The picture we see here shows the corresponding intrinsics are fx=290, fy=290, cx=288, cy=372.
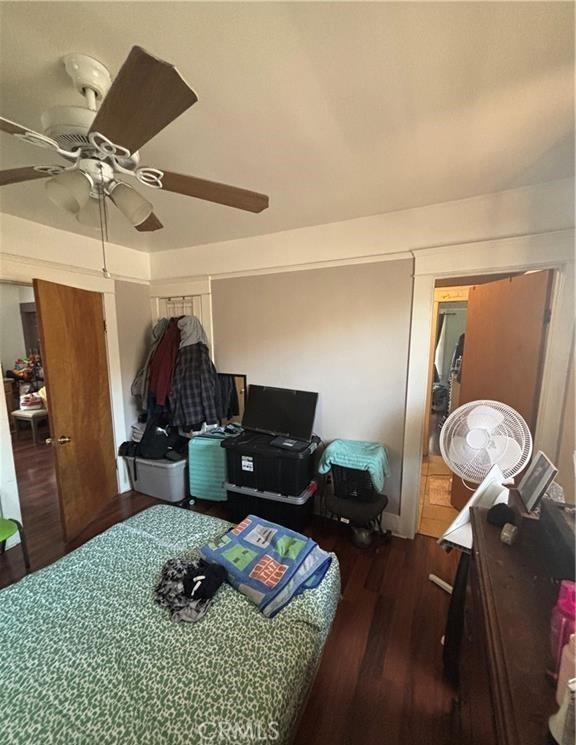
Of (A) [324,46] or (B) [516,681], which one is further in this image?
(A) [324,46]

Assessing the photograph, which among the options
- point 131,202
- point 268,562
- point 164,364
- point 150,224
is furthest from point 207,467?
point 131,202

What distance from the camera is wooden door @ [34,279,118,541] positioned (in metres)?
2.08

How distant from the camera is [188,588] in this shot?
1.14m

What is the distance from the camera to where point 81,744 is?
74cm

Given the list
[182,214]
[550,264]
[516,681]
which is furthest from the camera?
[182,214]

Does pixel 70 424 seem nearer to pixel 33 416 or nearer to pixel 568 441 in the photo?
pixel 33 416

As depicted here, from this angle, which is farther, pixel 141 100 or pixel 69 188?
pixel 69 188

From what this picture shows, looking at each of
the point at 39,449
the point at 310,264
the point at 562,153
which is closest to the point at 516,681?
the point at 562,153

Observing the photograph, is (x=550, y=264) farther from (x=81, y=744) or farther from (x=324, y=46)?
(x=81, y=744)

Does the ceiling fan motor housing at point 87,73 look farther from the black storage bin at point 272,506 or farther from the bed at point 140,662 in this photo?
the black storage bin at point 272,506

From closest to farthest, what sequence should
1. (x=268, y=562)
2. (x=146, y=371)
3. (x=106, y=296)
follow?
1. (x=268, y=562)
2. (x=106, y=296)
3. (x=146, y=371)

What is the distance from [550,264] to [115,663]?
8.91ft

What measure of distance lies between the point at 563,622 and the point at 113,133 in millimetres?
1676

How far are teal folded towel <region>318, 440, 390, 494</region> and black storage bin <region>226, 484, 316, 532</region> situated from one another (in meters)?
0.33
